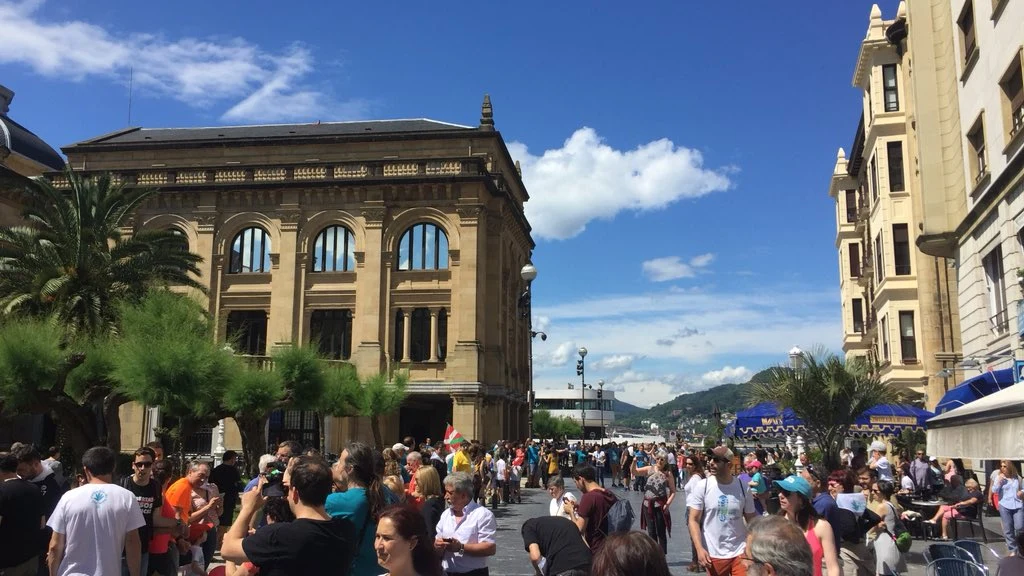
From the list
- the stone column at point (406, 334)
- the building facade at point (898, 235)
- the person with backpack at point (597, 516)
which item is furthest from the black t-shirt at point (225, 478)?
the stone column at point (406, 334)

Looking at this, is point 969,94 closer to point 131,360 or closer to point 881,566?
point 881,566

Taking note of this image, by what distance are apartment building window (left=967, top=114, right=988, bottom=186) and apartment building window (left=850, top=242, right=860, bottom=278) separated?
2629 centimetres

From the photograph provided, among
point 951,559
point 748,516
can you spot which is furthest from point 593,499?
point 951,559

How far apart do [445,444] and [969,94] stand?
14.9 m

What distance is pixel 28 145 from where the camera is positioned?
142 feet

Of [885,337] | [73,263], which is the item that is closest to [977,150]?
[885,337]

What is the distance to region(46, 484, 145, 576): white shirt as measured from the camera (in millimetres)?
5895

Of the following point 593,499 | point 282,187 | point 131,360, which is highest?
point 282,187

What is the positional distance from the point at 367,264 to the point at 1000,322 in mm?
28494

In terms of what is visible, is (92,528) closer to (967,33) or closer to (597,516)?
(597,516)

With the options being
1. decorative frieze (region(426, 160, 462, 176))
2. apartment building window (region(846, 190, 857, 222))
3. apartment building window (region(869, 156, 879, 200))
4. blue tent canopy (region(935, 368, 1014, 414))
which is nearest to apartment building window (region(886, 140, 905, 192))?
apartment building window (region(869, 156, 879, 200))

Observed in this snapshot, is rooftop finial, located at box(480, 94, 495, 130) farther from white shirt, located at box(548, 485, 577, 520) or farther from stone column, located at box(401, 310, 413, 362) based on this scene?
white shirt, located at box(548, 485, 577, 520)

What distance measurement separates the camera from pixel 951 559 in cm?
686

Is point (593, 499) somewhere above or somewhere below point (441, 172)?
below
